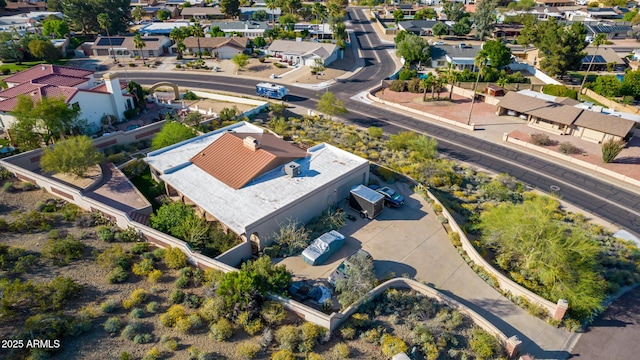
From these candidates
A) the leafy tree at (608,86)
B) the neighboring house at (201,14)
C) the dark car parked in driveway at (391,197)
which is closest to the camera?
the dark car parked in driveway at (391,197)

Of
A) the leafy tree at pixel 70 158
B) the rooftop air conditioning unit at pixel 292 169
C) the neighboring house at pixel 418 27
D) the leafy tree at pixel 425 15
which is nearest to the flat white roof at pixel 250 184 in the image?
the rooftop air conditioning unit at pixel 292 169

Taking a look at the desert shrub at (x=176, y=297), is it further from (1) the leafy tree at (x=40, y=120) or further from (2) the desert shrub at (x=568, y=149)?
(2) the desert shrub at (x=568, y=149)

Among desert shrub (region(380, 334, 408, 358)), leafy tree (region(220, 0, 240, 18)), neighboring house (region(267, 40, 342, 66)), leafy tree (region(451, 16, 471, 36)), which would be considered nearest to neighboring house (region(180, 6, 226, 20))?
leafy tree (region(220, 0, 240, 18))

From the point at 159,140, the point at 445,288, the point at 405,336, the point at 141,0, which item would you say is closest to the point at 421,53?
the point at 159,140

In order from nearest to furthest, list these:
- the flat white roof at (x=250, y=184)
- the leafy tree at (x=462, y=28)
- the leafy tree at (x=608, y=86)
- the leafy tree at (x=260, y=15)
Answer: the flat white roof at (x=250, y=184)
the leafy tree at (x=608, y=86)
the leafy tree at (x=462, y=28)
the leafy tree at (x=260, y=15)

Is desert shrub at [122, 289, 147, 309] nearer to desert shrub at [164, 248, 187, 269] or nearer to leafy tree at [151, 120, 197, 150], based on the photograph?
desert shrub at [164, 248, 187, 269]

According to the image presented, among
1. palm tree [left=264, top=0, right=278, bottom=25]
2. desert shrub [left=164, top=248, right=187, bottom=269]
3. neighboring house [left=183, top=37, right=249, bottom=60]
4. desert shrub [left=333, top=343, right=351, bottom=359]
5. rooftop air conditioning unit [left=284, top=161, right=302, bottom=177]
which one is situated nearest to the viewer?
desert shrub [left=333, top=343, right=351, bottom=359]
